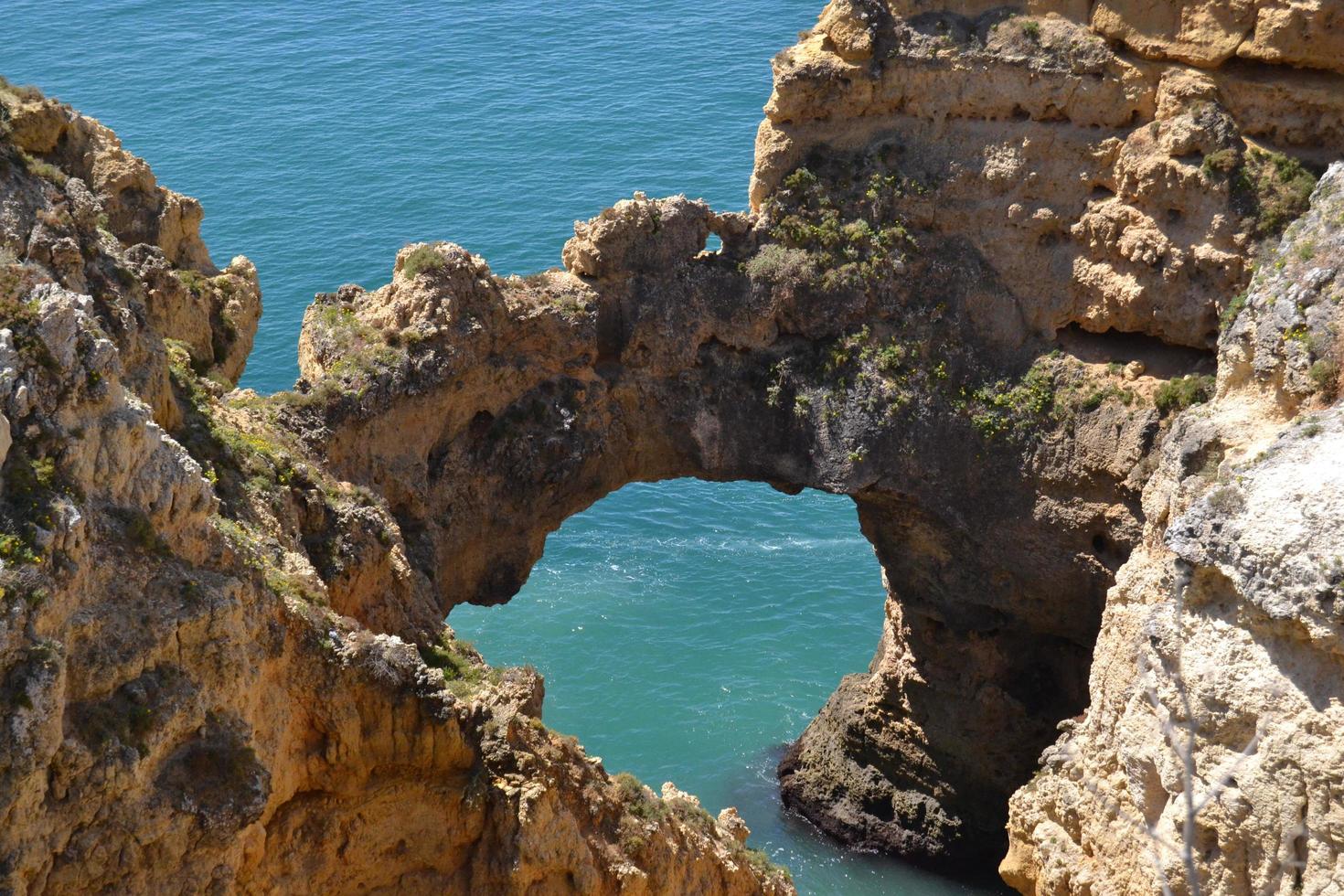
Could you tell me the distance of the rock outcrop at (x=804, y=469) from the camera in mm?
17516

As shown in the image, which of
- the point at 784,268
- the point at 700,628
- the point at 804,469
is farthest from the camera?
the point at 700,628

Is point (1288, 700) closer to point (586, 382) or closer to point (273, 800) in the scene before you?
point (273, 800)

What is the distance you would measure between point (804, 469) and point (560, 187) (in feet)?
96.0

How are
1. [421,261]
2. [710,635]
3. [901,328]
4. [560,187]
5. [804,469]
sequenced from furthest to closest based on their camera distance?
[560,187] → [710,635] → [804,469] → [901,328] → [421,261]

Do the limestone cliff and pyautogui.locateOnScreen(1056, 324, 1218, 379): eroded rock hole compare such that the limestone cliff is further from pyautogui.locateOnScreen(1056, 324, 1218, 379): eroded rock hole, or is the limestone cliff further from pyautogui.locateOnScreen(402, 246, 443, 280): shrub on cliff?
pyautogui.locateOnScreen(1056, 324, 1218, 379): eroded rock hole

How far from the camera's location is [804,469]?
33.8 m

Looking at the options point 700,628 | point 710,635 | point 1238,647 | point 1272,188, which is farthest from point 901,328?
point 1238,647

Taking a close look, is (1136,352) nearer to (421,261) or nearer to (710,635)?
(421,261)

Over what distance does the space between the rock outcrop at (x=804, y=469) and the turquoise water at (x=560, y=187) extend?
3833mm

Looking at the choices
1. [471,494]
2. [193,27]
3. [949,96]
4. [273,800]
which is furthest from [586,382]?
[193,27]

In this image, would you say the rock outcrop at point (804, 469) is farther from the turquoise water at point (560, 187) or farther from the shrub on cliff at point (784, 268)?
the turquoise water at point (560, 187)

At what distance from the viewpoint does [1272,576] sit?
18.7 meters

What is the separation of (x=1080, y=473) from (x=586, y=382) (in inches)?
402

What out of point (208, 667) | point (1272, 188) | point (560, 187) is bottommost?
point (560, 187)
